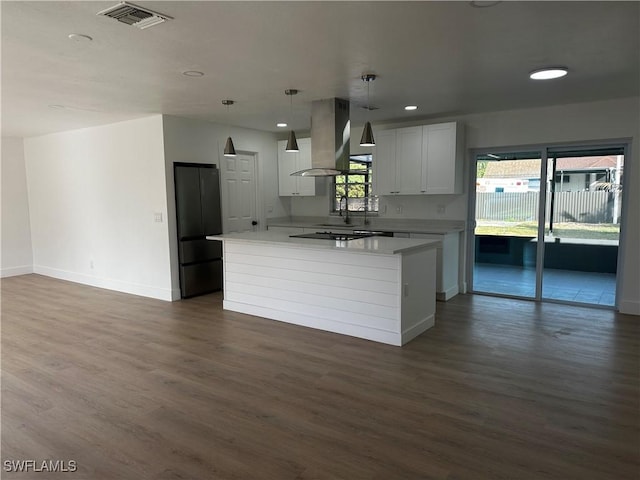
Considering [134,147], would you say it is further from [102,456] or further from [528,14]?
[528,14]

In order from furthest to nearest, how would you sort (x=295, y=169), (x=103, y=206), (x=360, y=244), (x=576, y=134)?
1. (x=295, y=169)
2. (x=103, y=206)
3. (x=576, y=134)
4. (x=360, y=244)

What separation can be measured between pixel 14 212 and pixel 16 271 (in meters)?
1.07

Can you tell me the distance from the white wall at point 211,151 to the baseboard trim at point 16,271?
4.06 meters

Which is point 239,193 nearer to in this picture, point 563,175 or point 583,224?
point 563,175

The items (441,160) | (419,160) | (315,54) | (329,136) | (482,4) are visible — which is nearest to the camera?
(482,4)

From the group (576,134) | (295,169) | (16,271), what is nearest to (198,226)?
(295,169)

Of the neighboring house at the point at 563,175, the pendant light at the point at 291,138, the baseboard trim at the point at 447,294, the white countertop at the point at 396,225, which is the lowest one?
the baseboard trim at the point at 447,294

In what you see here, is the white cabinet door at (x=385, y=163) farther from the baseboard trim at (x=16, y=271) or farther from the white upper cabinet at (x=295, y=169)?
the baseboard trim at (x=16, y=271)

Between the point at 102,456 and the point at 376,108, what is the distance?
431 cm

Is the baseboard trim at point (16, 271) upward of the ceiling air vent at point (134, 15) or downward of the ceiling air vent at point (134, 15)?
downward

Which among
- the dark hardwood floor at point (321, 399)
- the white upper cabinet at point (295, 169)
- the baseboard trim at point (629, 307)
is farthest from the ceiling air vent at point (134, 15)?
the baseboard trim at point (629, 307)

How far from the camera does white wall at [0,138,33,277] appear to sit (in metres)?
7.32

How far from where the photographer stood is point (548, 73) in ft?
11.6

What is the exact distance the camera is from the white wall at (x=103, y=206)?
5.57m
